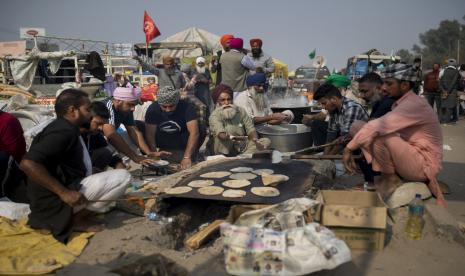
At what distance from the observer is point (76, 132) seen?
118 inches

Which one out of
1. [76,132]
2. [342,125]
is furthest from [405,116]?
[76,132]

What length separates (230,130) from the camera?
17.6 feet

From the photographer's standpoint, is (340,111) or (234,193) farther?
(340,111)

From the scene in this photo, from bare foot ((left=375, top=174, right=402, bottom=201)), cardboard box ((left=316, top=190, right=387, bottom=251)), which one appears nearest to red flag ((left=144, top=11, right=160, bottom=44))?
bare foot ((left=375, top=174, right=402, bottom=201))

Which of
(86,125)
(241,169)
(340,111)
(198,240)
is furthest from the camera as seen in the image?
(340,111)

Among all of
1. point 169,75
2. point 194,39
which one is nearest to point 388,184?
point 169,75

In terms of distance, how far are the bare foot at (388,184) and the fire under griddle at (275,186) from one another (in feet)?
2.51

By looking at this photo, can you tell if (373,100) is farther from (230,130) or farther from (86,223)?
(86,223)

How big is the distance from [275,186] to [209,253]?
1.01m

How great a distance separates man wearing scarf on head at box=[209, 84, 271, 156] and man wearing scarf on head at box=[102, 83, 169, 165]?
846 millimetres

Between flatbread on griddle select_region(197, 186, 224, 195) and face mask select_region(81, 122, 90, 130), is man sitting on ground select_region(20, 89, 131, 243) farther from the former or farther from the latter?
flatbread on griddle select_region(197, 186, 224, 195)

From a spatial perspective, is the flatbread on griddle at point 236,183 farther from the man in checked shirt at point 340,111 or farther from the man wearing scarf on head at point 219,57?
the man wearing scarf on head at point 219,57

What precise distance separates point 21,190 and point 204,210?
6.21 feet

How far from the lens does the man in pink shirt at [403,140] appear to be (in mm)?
3547
